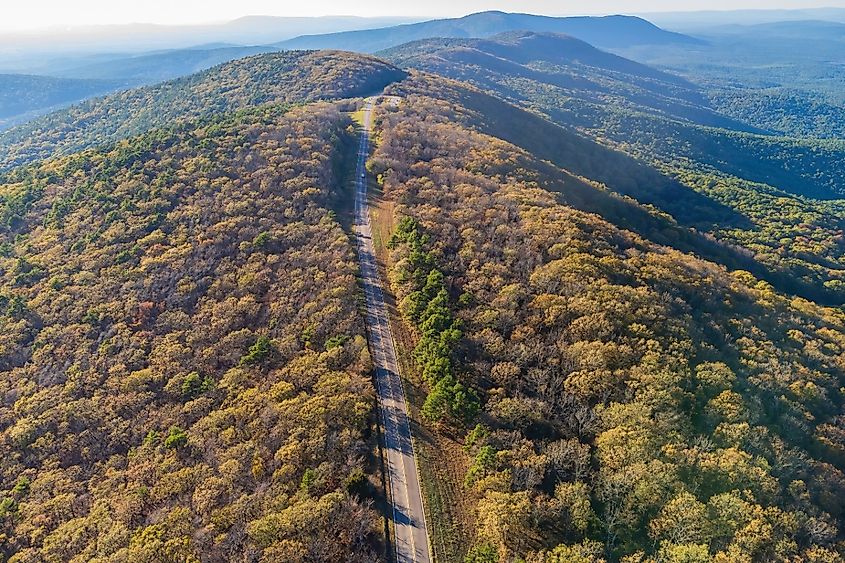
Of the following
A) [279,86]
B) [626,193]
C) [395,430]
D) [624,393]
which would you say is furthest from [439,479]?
[279,86]

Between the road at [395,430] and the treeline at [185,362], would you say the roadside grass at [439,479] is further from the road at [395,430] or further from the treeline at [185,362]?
the treeline at [185,362]

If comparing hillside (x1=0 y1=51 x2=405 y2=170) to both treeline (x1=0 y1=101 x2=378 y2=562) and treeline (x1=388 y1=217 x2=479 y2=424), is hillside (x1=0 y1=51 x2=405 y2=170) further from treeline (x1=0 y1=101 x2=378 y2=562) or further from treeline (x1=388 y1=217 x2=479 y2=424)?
treeline (x1=388 y1=217 x2=479 y2=424)

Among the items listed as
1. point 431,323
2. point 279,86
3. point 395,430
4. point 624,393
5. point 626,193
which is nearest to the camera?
point 624,393

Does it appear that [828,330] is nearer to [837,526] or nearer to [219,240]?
[837,526]

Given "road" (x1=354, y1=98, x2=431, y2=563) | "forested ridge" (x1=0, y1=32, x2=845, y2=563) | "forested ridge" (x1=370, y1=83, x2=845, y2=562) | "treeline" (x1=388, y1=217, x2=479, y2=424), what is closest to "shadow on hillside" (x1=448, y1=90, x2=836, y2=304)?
"forested ridge" (x1=0, y1=32, x2=845, y2=563)

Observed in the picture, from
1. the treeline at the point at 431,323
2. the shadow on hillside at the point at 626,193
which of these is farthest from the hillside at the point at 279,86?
the treeline at the point at 431,323

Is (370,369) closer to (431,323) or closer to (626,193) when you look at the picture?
(431,323)
